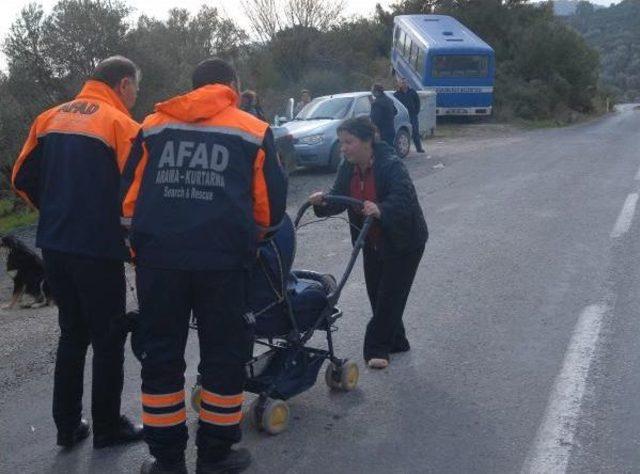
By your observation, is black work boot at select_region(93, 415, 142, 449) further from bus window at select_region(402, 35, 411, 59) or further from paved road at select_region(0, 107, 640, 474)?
bus window at select_region(402, 35, 411, 59)

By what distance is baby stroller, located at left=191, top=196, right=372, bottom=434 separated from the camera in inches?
179

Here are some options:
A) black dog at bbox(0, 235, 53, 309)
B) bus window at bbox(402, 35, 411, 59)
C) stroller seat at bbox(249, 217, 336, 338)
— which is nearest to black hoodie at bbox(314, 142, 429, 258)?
stroller seat at bbox(249, 217, 336, 338)

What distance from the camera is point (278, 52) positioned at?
1442 inches

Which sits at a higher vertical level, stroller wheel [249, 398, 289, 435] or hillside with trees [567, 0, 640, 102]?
stroller wheel [249, 398, 289, 435]

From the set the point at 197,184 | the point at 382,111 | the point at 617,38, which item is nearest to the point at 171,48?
the point at 382,111

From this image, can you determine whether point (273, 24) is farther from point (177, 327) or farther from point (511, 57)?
point (177, 327)

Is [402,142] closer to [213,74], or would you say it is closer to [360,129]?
[360,129]

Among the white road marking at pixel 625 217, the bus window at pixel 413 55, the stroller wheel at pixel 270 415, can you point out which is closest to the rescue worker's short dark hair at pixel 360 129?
the stroller wheel at pixel 270 415

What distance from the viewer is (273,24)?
38.2 m

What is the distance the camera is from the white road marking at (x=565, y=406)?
174 inches

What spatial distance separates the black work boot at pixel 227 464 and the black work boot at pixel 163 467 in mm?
87

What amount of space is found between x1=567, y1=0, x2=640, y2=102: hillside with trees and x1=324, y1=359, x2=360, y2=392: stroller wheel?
83056 mm

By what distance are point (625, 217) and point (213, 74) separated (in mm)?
8370

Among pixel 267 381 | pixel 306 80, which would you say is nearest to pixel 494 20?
pixel 306 80
